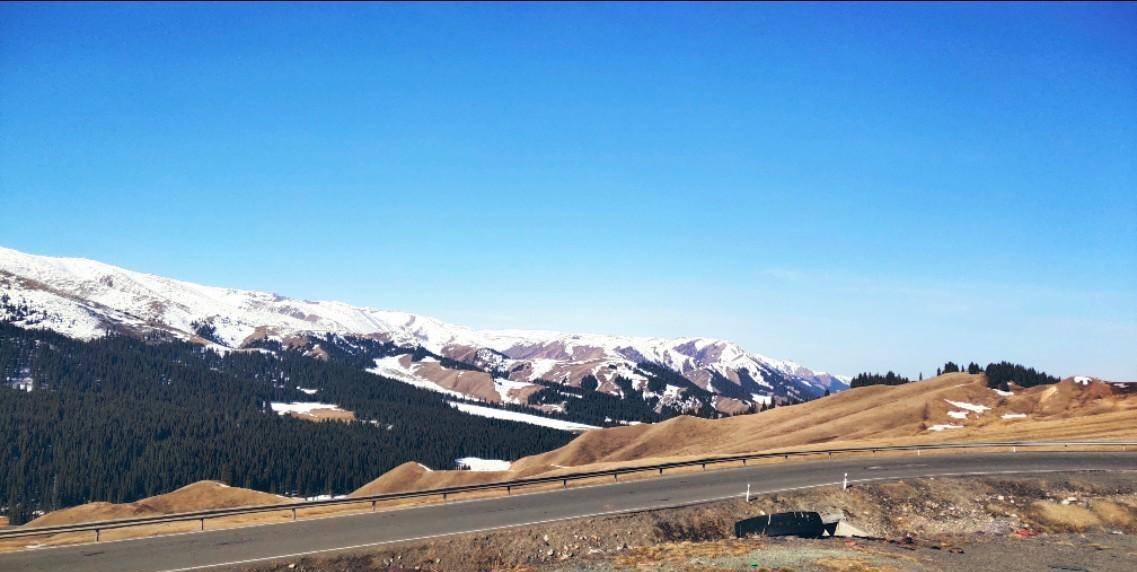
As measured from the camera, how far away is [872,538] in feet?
111

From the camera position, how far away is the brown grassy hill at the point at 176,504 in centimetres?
7562

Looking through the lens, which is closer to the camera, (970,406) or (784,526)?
(784,526)

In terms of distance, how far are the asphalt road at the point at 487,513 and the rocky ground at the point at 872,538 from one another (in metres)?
2.59

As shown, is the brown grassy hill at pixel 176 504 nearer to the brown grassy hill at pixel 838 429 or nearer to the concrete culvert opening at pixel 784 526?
the brown grassy hill at pixel 838 429

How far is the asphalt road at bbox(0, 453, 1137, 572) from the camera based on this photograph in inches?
1231

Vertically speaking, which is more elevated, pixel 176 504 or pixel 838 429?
pixel 838 429

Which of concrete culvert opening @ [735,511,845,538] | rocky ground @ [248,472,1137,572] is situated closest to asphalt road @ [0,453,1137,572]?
rocky ground @ [248,472,1137,572]

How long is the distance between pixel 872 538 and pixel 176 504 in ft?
268

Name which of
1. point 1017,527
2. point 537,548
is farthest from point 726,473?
point 537,548

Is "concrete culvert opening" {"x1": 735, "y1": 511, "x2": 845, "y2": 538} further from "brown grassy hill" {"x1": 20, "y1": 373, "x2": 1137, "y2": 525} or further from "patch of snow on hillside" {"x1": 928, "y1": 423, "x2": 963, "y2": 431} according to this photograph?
"patch of snow on hillside" {"x1": 928, "y1": 423, "x2": 963, "y2": 431}

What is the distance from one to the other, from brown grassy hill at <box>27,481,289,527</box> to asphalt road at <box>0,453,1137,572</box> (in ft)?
151

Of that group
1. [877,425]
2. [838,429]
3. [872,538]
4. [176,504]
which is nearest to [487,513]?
[872,538]

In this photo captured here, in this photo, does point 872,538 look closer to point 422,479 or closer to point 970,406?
point 970,406

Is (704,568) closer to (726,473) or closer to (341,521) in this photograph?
(341,521)
